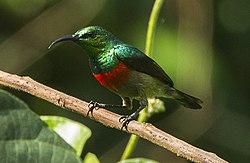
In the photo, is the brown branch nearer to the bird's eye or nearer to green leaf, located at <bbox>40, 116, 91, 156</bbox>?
green leaf, located at <bbox>40, 116, 91, 156</bbox>

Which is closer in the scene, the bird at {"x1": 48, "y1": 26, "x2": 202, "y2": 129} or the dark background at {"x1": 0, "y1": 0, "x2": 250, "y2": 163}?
the bird at {"x1": 48, "y1": 26, "x2": 202, "y2": 129}

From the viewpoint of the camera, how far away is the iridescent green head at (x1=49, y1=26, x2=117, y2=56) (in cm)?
248

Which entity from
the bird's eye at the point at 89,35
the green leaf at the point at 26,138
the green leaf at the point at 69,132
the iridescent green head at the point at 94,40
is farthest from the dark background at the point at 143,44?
the green leaf at the point at 26,138

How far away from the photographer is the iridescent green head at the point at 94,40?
2477 mm

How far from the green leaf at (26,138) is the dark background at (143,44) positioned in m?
3.11

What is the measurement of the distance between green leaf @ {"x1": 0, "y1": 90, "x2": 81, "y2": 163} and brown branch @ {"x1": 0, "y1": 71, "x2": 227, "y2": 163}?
0.21 m

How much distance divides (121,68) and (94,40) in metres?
0.16

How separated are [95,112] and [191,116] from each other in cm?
328

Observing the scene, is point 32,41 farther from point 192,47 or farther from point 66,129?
point 66,129

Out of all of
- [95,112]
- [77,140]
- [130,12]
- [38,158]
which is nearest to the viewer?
[38,158]

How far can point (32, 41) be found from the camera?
17.4 ft

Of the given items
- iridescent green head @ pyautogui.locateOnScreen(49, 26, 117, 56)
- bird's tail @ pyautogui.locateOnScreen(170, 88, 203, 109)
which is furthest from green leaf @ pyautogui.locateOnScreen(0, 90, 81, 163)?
bird's tail @ pyautogui.locateOnScreen(170, 88, 203, 109)

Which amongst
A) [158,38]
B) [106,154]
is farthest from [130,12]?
[106,154]

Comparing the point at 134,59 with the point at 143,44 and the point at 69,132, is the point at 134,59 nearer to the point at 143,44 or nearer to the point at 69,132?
the point at 69,132
